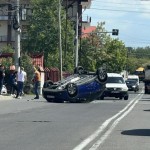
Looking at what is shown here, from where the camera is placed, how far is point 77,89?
29.9 meters

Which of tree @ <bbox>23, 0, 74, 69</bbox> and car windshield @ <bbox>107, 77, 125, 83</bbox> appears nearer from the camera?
car windshield @ <bbox>107, 77, 125, 83</bbox>

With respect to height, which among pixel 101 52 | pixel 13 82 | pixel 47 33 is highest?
pixel 47 33

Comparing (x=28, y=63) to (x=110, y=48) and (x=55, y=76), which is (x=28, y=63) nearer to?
(x=55, y=76)

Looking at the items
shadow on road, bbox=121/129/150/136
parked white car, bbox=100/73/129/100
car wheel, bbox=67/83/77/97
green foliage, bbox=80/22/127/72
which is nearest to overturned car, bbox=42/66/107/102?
car wheel, bbox=67/83/77/97

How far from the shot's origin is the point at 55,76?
57.2m

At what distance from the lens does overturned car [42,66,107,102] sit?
2984cm

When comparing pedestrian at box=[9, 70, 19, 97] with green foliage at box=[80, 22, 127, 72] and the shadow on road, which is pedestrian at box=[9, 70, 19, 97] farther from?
green foliage at box=[80, 22, 127, 72]

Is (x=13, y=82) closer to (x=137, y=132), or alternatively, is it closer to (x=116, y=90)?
(x=116, y=90)

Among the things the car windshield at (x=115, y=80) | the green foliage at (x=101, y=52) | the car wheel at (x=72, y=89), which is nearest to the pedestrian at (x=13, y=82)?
the car wheel at (x=72, y=89)

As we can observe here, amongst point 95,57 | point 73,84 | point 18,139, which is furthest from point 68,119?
point 95,57

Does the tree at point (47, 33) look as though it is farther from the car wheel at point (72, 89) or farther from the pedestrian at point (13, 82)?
the car wheel at point (72, 89)

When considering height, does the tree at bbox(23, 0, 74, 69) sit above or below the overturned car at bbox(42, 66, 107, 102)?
above

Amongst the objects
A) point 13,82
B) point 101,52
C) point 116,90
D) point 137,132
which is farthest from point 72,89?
point 101,52

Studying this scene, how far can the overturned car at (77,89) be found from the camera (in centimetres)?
2984
